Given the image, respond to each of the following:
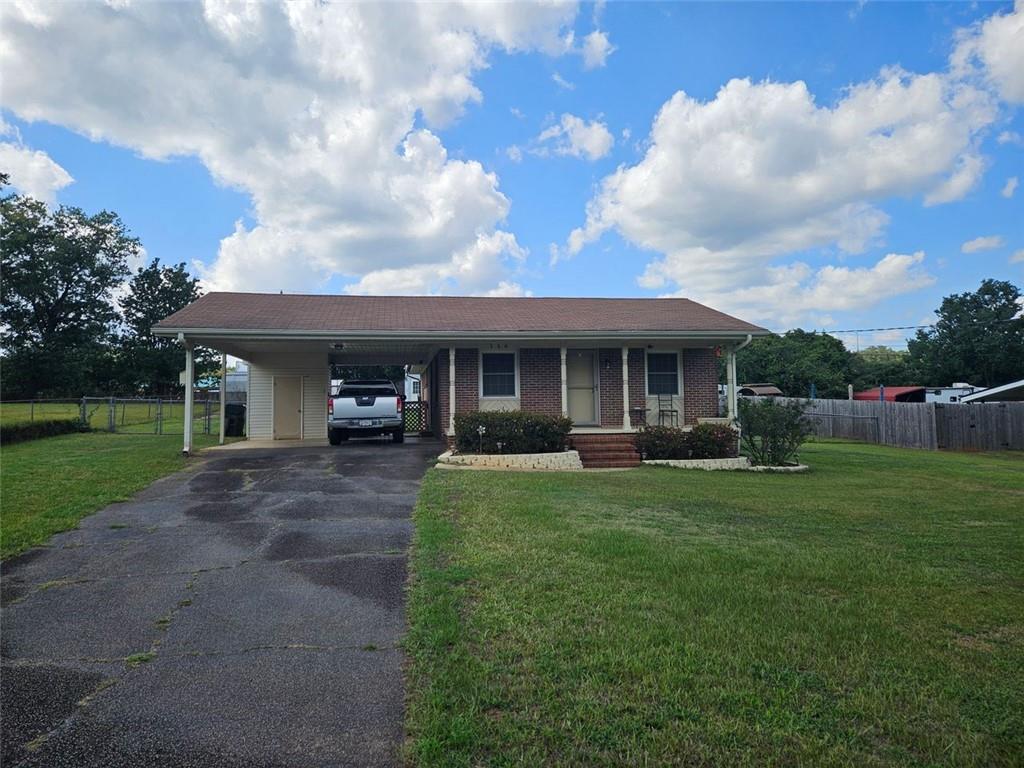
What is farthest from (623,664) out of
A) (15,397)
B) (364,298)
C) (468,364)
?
(15,397)

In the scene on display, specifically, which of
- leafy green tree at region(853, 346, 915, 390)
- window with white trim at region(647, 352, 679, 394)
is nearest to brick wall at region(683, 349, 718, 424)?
window with white trim at region(647, 352, 679, 394)

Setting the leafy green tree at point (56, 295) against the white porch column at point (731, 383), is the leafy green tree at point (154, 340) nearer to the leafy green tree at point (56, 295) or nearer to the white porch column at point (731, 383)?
the leafy green tree at point (56, 295)

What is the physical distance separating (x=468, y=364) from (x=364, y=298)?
15.7ft

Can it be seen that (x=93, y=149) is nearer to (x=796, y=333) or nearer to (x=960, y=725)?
(x=960, y=725)

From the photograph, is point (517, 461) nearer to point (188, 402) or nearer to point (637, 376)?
point (637, 376)

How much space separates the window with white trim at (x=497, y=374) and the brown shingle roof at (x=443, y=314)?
97 centimetres

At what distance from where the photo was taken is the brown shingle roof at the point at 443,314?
46.5ft

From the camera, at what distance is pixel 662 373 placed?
16297 millimetres

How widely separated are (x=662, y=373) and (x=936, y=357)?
127 feet

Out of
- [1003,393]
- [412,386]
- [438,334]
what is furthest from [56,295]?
[1003,393]

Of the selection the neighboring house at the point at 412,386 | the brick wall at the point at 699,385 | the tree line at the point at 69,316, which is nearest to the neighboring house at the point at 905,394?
the brick wall at the point at 699,385

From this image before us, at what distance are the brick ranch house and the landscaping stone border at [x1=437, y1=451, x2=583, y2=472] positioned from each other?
1.68 m

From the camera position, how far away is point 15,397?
34.8 metres

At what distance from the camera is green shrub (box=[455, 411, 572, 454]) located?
1284cm
